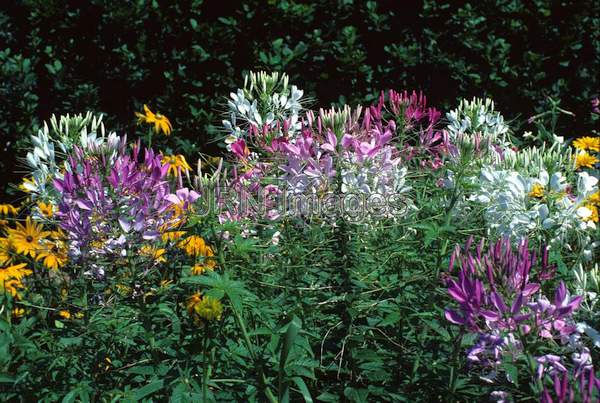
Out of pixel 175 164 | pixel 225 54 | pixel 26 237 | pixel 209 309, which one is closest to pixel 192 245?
pixel 209 309

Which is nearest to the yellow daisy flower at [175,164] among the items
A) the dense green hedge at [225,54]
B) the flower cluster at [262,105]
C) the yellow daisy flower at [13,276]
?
the flower cluster at [262,105]

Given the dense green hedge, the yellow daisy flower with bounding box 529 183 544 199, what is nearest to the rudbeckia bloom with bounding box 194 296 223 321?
the yellow daisy flower with bounding box 529 183 544 199

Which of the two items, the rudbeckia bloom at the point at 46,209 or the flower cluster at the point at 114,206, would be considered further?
the rudbeckia bloom at the point at 46,209

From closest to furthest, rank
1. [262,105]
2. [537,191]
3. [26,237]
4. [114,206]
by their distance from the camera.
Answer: [114,206] → [537,191] → [262,105] → [26,237]

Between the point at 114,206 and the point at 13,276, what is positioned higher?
Result: the point at 114,206

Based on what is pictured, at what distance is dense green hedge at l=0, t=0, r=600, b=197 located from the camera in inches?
204

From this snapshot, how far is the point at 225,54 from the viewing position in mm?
5199

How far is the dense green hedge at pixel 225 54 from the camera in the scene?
5176 millimetres

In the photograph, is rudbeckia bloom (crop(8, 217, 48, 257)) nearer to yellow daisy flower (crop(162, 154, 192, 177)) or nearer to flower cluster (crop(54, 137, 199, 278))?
yellow daisy flower (crop(162, 154, 192, 177))

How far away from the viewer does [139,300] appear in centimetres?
206

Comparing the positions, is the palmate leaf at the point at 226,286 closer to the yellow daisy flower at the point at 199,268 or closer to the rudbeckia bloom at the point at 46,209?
the yellow daisy flower at the point at 199,268

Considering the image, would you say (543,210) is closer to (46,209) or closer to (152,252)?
(152,252)

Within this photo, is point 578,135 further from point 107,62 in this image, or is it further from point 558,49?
point 107,62

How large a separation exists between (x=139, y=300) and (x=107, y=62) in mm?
3678
